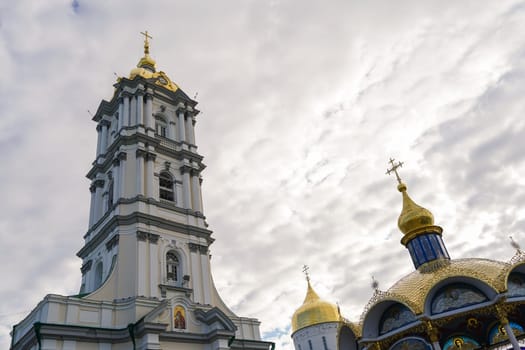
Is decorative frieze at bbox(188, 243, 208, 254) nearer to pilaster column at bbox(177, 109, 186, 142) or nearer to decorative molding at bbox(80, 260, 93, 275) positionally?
decorative molding at bbox(80, 260, 93, 275)

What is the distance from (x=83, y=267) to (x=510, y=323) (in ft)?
59.7

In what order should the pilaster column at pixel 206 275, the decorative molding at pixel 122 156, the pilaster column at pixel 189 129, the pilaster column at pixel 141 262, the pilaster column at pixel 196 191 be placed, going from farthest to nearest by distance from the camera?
the pilaster column at pixel 189 129, the pilaster column at pixel 196 191, the decorative molding at pixel 122 156, the pilaster column at pixel 206 275, the pilaster column at pixel 141 262

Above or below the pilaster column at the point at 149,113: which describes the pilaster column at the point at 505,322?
below

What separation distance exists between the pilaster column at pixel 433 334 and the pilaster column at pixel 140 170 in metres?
13.0

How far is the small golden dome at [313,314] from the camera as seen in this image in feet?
120

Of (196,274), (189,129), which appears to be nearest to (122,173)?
(189,129)

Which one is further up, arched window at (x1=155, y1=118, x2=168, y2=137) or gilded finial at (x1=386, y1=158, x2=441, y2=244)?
arched window at (x1=155, y1=118, x2=168, y2=137)

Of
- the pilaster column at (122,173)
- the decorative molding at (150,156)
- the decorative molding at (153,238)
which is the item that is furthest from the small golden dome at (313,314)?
the pilaster column at (122,173)

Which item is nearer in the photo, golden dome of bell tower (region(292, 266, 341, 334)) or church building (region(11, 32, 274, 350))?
church building (region(11, 32, 274, 350))

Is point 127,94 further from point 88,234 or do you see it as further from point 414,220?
point 414,220

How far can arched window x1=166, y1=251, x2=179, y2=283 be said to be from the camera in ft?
62.5

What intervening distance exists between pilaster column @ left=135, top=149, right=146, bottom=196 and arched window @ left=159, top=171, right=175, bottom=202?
134 cm

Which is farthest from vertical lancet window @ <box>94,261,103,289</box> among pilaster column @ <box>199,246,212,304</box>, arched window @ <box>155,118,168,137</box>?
arched window @ <box>155,118,168,137</box>

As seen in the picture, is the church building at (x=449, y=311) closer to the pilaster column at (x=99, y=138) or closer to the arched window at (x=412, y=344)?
→ the arched window at (x=412, y=344)
